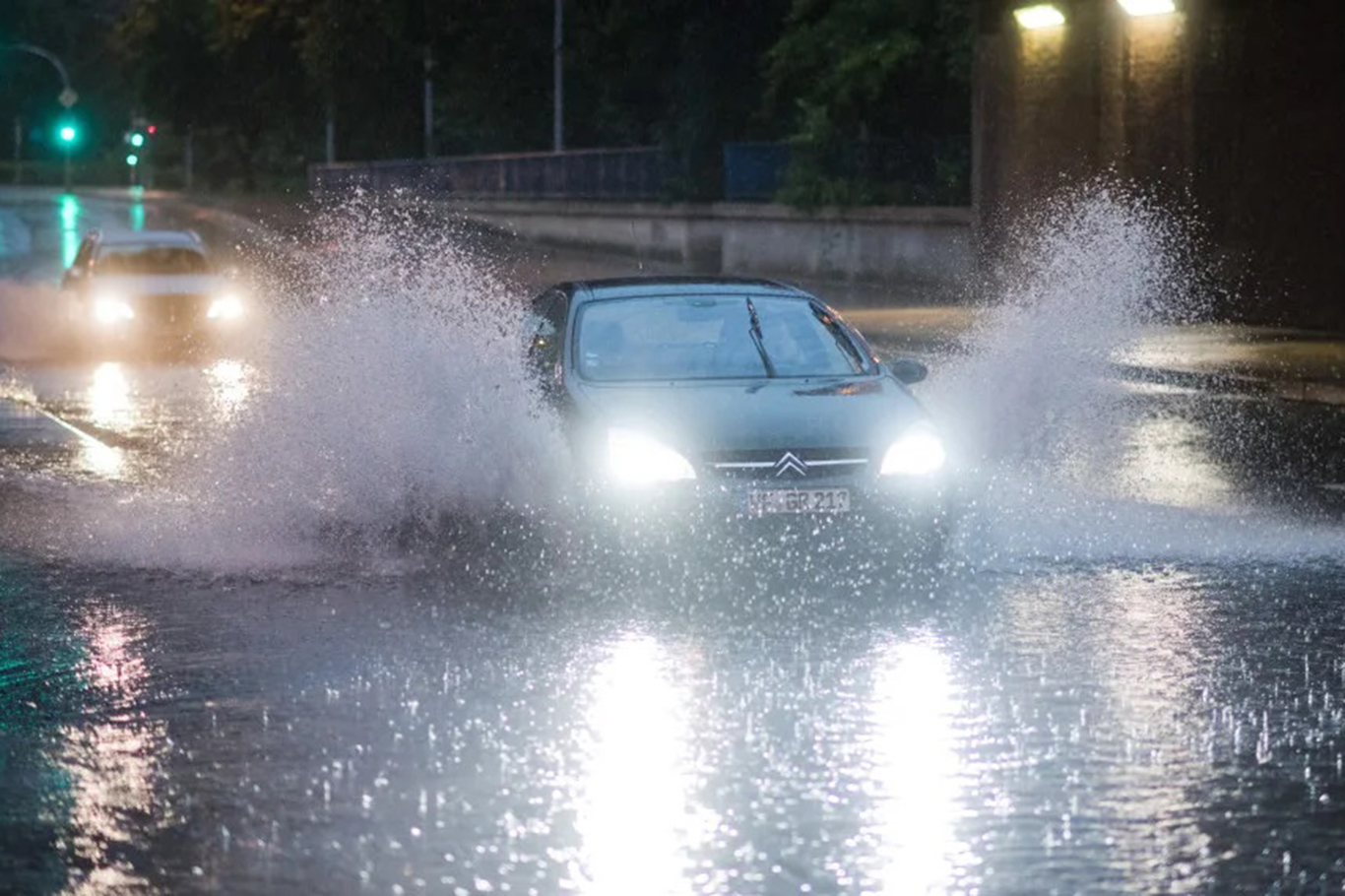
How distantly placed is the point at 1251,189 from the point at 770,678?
2416 cm

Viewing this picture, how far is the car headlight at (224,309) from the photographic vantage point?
31156 mm

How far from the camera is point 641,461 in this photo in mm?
11891

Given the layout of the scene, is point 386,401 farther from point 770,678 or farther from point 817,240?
point 817,240

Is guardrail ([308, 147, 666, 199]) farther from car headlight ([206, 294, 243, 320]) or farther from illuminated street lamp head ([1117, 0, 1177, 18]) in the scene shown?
car headlight ([206, 294, 243, 320])

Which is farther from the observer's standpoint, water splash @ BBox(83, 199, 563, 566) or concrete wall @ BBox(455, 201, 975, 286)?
concrete wall @ BBox(455, 201, 975, 286)

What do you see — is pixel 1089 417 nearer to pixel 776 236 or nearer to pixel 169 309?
pixel 169 309

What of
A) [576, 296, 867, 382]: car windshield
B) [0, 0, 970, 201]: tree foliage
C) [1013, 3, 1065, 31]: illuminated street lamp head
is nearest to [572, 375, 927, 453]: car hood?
[576, 296, 867, 382]: car windshield

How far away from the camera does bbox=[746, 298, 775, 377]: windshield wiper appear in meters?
13.3

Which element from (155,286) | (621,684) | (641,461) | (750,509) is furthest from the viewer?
(155,286)

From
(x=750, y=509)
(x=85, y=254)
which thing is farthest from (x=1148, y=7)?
(x=750, y=509)

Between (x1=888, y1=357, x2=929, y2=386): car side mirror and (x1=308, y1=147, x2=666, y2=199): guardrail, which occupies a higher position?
(x1=308, y1=147, x2=666, y2=199): guardrail

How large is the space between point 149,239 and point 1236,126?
13.2 metres

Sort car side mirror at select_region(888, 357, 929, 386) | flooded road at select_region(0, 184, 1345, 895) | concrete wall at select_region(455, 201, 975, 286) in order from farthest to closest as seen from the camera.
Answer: concrete wall at select_region(455, 201, 975, 286)
car side mirror at select_region(888, 357, 929, 386)
flooded road at select_region(0, 184, 1345, 895)

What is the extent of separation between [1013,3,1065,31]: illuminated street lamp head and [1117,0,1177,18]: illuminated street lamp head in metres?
2.49
